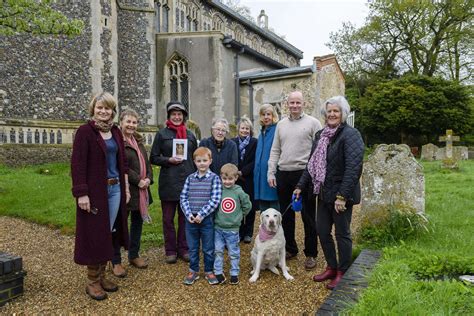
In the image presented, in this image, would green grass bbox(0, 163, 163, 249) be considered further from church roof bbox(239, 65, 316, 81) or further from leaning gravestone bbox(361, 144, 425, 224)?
church roof bbox(239, 65, 316, 81)

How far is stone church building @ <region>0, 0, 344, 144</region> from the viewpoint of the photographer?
40.6 ft

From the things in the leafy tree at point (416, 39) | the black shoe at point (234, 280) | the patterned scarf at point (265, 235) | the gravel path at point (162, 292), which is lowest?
the gravel path at point (162, 292)

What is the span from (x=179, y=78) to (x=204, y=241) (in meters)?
13.2

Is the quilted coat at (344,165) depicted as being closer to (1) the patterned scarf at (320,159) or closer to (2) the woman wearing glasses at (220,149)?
(1) the patterned scarf at (320,159)

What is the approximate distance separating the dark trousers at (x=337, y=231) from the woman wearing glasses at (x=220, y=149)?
1.45m

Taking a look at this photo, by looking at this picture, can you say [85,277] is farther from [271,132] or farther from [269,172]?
[271,132]

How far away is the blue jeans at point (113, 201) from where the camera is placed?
376 centimetres

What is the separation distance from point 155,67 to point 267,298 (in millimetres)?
14301

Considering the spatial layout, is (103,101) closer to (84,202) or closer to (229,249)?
(84,202)

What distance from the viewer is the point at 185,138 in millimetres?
4777

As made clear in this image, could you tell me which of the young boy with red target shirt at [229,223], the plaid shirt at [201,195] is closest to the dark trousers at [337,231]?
the young boy with red target shirt at [229,223]

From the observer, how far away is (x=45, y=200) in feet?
25.9

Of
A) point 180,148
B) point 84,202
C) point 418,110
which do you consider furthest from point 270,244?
point 418,110

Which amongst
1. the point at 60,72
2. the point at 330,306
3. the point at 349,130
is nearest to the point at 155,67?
the point at 60,72
